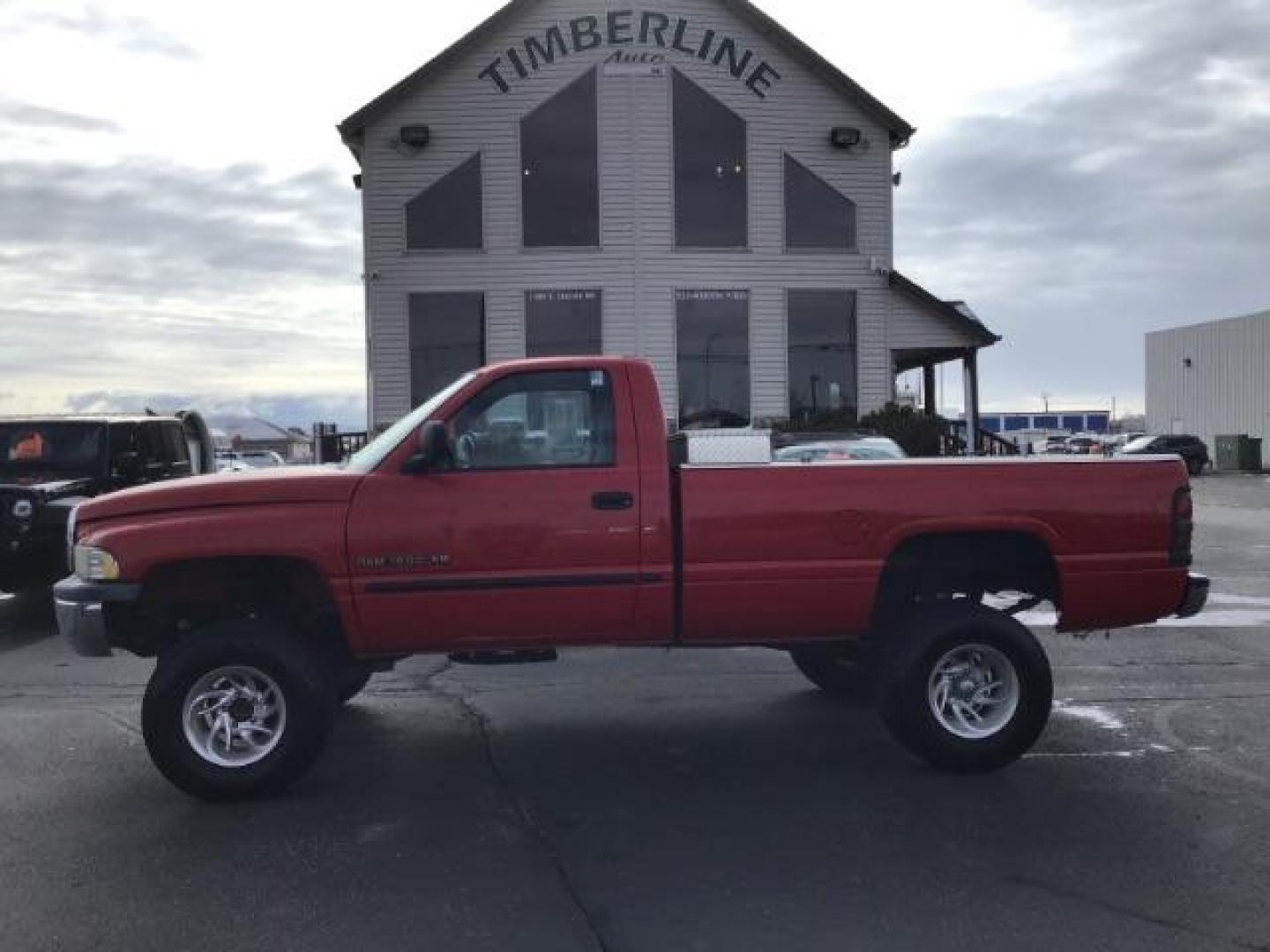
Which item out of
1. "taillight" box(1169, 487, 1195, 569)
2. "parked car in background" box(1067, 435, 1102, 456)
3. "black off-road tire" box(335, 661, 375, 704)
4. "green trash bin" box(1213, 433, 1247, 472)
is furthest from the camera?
"parked car in background" box(1067, 435, 1102, 456)

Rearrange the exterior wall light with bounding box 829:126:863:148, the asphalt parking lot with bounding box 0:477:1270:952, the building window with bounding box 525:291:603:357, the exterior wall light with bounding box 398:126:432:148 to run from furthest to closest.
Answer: the exterior wall light with bounding box 829:126:863:148
the building window with bounding box 525:291:603:357
the exterior wall light with bounding box 398:126:432:148
the asphalt parking lot with bounding box 0:477:1270:952

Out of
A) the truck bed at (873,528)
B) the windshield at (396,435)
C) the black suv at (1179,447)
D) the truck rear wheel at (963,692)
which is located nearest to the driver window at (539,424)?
the windshield at (396,435)

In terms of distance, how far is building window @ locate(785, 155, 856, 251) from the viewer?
68.8 feet

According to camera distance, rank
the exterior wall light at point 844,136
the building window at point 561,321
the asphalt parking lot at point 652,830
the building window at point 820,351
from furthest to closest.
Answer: the building window at point 820,351 → the exterior wall light at point 844,136 → the building window at point 561,321 → the asphalt parking lot at point 652,830

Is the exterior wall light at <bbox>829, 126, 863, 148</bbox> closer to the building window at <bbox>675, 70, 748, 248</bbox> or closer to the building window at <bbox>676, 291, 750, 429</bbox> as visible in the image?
the building window at <bbox>675, 70, 748, 248</bbox>

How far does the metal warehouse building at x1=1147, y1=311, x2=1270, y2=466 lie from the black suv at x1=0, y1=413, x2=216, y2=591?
44.5m

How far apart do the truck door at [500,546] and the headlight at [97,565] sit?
107 cm

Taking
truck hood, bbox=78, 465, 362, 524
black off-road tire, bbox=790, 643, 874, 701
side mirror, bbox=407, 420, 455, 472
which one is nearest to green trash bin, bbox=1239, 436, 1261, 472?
black off-road tire, bbox=790, 643, 874, 701

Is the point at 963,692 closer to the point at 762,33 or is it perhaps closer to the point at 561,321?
the point at 561,321

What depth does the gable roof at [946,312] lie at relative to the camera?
68.2 feet

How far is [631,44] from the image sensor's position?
20.8 metres

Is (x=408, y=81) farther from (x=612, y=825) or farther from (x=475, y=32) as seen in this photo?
(x=612, y=825)

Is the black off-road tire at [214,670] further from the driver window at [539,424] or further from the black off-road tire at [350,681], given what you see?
the driver window at [539,424]

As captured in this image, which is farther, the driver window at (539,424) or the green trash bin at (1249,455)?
the green trash bin at (1249,455)
